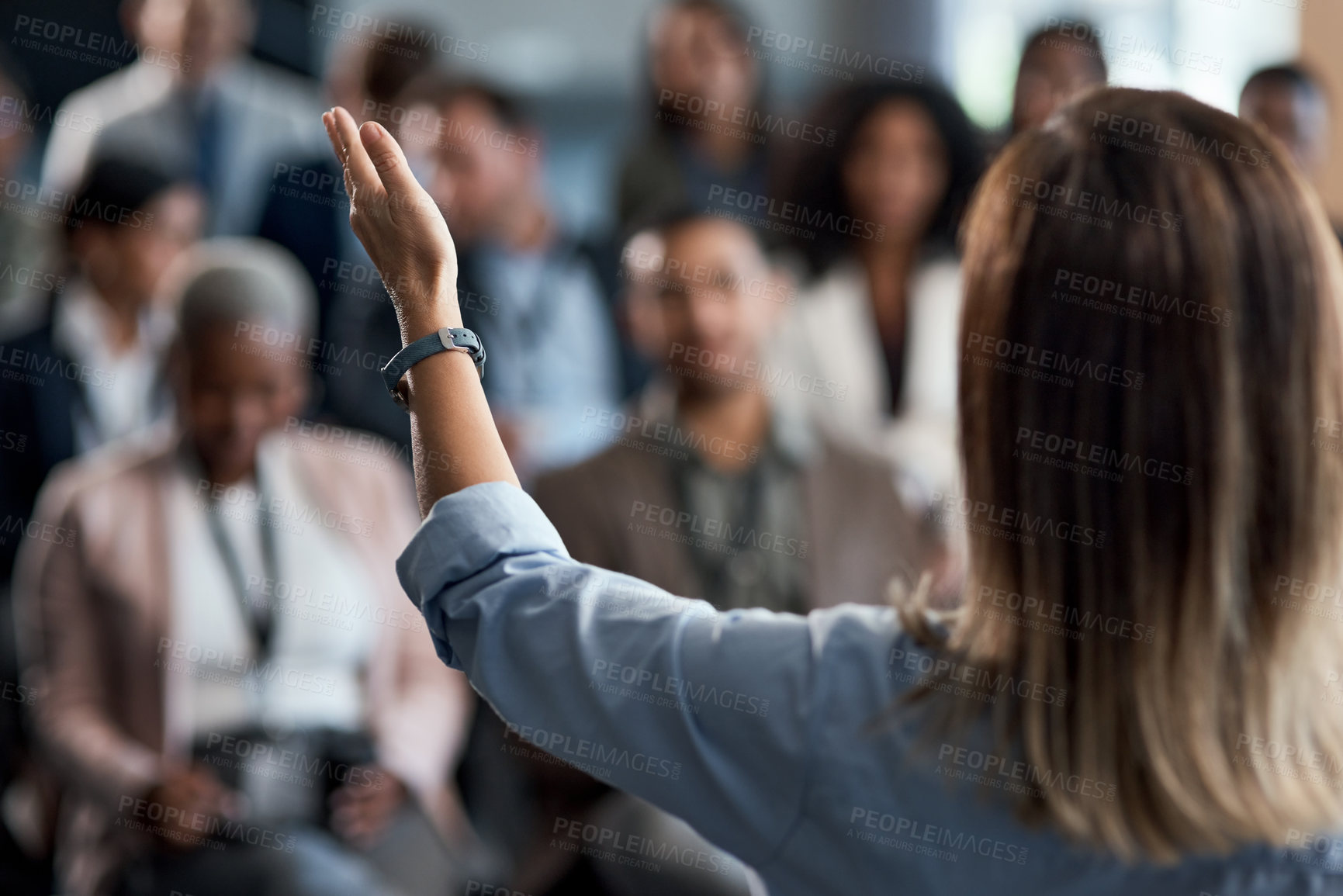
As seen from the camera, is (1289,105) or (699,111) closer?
(1289,105)

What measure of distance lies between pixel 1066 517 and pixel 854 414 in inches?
60.5

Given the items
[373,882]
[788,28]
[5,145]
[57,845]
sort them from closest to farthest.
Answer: [373,882] < [57,845] < [5,145] < [788,28]

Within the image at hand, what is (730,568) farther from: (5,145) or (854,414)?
(5,145)

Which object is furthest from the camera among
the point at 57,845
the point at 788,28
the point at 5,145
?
the point at 788,28

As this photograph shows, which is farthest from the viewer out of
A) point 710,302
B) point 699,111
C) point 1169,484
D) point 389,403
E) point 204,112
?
point 204,112

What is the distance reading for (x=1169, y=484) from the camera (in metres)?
0.63

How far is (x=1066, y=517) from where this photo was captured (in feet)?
2.12

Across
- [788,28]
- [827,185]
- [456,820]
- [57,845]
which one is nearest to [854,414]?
[827,185]

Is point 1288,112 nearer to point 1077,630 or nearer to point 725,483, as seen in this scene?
point 725,483

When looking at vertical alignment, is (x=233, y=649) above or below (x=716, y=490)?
below

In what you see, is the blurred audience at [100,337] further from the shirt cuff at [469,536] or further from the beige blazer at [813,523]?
the shirt cuff at [469,536]

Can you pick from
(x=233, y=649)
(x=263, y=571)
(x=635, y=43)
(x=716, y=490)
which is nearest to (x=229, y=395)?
(x=263, y=571)

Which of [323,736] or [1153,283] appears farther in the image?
[323,736]

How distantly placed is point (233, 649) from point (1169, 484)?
1438 millimetres
